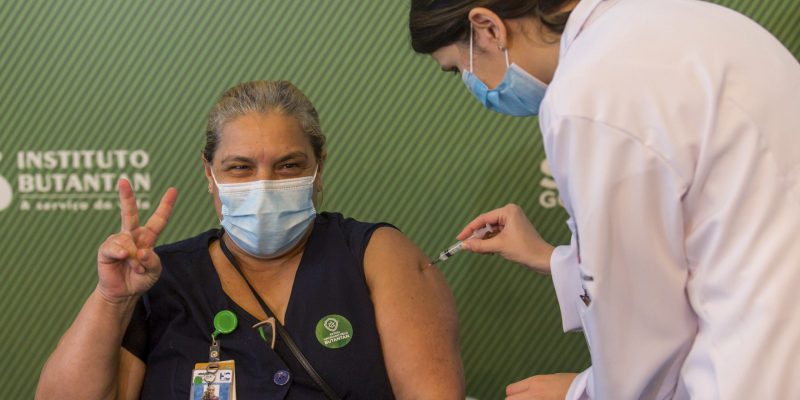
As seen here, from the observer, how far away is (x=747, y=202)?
1053 millimetres

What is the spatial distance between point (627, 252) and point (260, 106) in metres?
1.09

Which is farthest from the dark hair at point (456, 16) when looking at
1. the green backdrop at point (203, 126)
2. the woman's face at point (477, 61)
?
the green backdrop at point (203, 126)

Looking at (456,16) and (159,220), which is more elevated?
(456,16)

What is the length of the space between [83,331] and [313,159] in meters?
0.62

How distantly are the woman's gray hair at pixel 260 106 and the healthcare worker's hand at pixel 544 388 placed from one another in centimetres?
80

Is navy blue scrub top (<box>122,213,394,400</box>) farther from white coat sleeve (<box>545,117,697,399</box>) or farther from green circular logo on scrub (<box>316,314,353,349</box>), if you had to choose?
white coat sleeve (<box>545,117,697,399</box>)

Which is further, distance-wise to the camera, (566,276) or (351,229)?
(351,229)

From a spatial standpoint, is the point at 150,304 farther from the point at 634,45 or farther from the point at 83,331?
the point at 634,45

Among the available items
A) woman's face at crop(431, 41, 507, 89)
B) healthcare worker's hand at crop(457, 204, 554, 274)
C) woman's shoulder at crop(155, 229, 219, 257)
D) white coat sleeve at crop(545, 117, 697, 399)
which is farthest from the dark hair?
woman's shoulder at crop(155, 229, 219, 257)

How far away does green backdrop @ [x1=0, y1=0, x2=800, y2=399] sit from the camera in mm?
2600

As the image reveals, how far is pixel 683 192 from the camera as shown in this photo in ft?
3.46

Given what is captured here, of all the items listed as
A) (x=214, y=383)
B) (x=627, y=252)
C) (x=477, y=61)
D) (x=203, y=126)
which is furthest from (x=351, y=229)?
(x=627, y=252)

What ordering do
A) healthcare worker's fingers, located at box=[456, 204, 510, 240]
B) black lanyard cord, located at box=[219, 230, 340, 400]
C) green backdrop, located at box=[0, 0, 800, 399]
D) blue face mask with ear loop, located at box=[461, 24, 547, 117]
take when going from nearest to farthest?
blue face mask with ear loop, located at box=[461, 24, 547, 117]
healthcare worker's fingers, located at box=[456, 204, 510, 240]
black lanyard cord, located at box=[219, 230, 340, 400]
green backdrop, located at box=[0, 0, 800, 399]

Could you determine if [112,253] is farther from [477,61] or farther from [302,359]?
[477,61]
